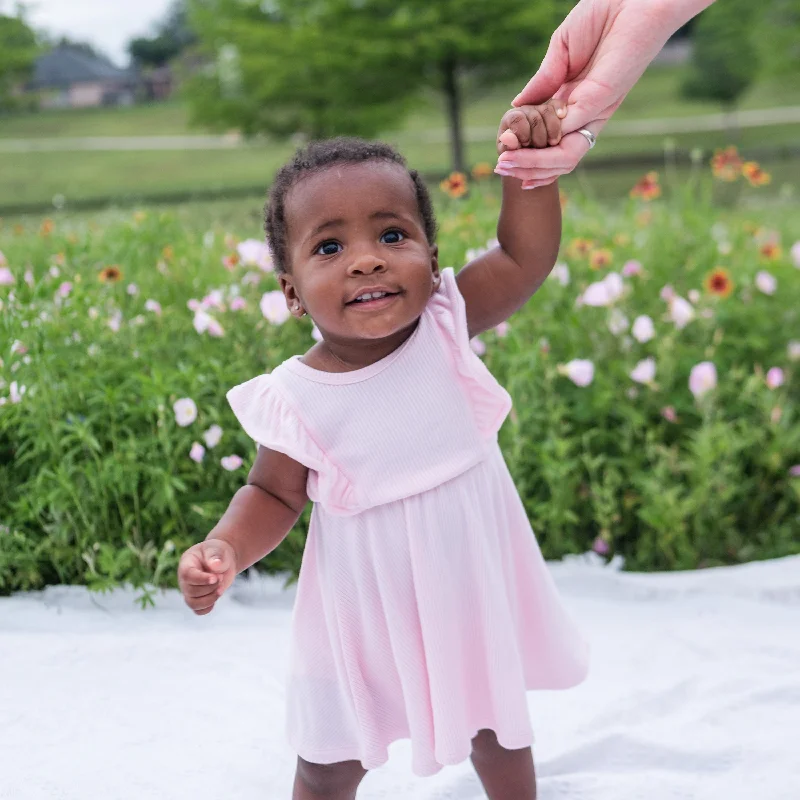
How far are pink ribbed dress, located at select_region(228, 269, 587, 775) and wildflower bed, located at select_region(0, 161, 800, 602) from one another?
0.96 m

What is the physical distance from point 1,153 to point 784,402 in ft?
104

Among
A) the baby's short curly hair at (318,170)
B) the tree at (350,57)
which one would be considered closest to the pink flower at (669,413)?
the baby's short curly hair at (318,170)

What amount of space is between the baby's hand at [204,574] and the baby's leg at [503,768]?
21.3 inches

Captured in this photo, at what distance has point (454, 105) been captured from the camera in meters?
20.2

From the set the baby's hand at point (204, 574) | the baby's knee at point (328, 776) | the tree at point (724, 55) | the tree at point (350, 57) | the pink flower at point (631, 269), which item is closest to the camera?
the baby's hand at point (204, 574)

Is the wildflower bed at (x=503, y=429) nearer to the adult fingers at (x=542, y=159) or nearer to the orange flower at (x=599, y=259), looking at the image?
the orange flower at (x=599, y=259)

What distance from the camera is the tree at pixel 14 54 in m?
27.2

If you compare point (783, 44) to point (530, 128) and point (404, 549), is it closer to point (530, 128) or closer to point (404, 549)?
point (530, 128)

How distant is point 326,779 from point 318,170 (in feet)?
2.98

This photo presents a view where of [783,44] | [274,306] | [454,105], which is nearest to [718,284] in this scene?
[274,306]

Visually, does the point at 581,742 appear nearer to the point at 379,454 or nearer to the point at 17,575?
the point at 379,454

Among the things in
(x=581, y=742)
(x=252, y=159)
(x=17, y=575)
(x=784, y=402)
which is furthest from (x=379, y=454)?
(x=252, y=159)

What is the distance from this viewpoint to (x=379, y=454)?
1410 mm

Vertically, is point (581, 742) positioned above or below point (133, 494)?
below
